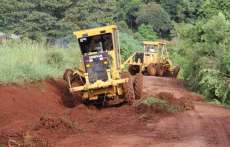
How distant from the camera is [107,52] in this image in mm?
19047

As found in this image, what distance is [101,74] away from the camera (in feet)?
61.1

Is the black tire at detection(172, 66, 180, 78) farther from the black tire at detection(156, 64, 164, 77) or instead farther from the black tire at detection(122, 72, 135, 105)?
the black tire at detection(122, 72, 135, 105)

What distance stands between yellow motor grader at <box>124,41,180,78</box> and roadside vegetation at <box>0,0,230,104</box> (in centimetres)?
97

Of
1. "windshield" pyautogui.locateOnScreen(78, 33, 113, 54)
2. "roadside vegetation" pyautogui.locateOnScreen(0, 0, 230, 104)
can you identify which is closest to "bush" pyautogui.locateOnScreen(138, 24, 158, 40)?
"roadside vegetation" pyautogui.locateOnScreen(0, 0, 230, 104)

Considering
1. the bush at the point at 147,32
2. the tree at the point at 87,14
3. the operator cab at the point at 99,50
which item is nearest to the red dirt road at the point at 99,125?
the operator cab at the point at 99,50

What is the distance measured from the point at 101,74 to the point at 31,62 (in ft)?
15.2

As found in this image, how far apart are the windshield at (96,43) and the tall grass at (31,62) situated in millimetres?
2262

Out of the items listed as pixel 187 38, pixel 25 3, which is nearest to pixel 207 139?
pixel 187 38

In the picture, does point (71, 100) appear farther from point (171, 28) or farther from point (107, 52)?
point (171, 28)

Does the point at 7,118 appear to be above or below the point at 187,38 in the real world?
below

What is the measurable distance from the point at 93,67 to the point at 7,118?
4.73 meters

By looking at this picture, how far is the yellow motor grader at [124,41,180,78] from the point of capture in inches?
1457

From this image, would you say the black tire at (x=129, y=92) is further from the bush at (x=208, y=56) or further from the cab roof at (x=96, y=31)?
the bush at (x=208, y=56)

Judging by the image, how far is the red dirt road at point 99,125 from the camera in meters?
11.6
